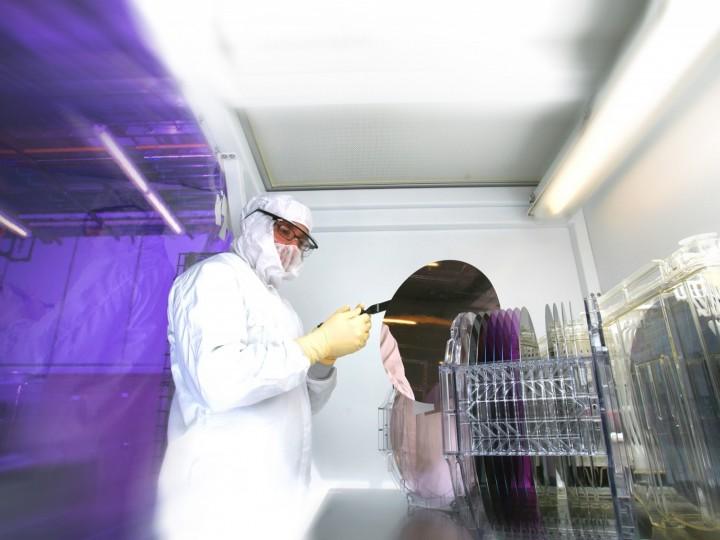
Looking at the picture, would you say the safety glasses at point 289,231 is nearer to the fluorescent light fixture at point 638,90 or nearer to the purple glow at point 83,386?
the purple glow at point 83,386

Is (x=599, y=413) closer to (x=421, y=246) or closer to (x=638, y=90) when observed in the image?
(x=638, y=90)

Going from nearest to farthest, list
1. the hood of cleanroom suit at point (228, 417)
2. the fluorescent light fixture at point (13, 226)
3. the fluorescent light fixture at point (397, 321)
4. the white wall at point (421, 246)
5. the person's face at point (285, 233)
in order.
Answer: the fluorescent light fixture at point (13, 226) < the hood of cleanroom suit at point (228, 417) < the fluorescent light fixture at point (397, 321) < the person's face at point (285, 233) < the white wall at point (421, 246)

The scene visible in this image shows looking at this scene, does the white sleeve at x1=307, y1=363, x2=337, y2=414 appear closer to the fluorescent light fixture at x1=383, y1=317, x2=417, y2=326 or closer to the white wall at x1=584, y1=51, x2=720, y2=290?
the fluorescent light fixture at x1=383, y1=317, x2=417, y2=326

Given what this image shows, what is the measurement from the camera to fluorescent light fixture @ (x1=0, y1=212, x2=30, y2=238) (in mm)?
516

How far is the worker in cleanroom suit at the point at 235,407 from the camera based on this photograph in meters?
0.83

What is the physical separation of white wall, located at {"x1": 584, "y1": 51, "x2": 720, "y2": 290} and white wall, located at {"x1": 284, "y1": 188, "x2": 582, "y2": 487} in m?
0.20

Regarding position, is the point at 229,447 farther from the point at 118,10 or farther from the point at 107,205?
the point at 118,10

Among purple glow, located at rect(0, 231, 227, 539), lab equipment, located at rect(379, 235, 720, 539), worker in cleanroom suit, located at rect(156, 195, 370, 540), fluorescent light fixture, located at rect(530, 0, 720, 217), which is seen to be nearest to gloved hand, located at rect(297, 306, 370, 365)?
worker in cleanroom suit, located at rect(156, 195, 370, 540)

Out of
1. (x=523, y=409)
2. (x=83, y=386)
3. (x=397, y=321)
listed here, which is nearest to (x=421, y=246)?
(x=397, y=321)

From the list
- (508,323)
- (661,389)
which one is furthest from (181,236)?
(661,389)

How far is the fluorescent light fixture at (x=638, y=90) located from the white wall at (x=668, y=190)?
0.07 m

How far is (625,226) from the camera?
1289 millimetres

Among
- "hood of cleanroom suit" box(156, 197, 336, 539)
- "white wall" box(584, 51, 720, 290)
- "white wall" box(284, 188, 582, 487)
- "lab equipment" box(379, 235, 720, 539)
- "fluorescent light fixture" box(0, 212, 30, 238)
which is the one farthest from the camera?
"white wall" box(284, 188, 582, 487)

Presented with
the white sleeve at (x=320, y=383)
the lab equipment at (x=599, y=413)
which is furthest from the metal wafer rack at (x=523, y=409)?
the white sleeve at (x=320, y=383)
